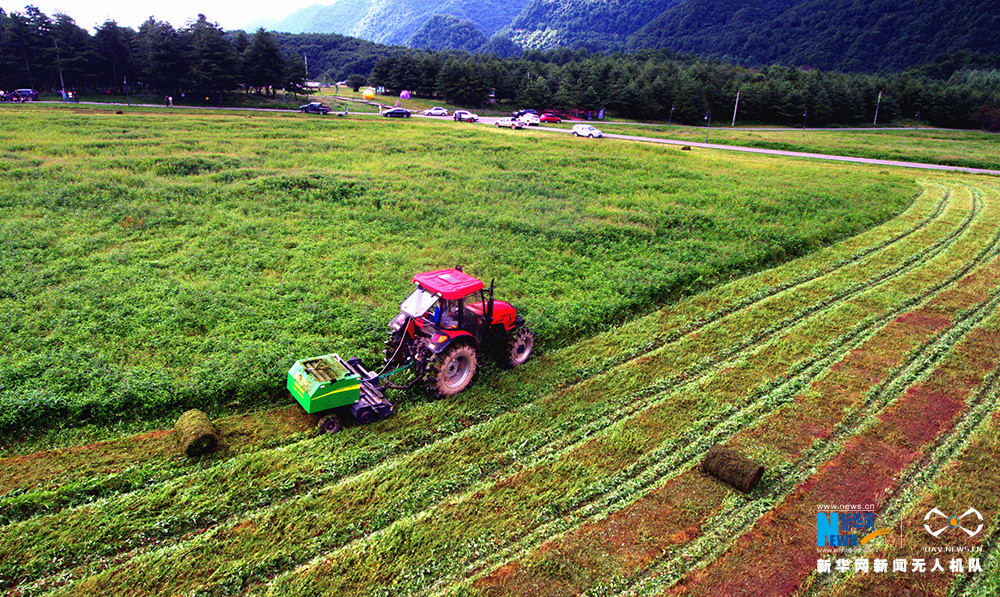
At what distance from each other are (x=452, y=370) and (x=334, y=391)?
2.38 m

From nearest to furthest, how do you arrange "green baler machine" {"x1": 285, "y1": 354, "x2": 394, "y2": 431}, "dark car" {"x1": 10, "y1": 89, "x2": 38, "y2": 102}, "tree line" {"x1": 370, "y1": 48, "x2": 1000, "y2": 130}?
"green baler machine" {"x1": 285, "y1": 354, "x2": 394, "y2": 431} → "dark car" {"x1": 10, "y1": 89, "x2": 38, "y2": 102} → "tree line" {"x1": 370, "y1": 48, "x2": 1000, "y2": 130}

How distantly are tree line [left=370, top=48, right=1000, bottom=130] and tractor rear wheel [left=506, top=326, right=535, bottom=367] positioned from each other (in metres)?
72.9

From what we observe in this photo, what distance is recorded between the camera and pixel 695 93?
256 feet

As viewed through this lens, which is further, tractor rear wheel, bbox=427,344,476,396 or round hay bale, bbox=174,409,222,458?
tractor rear wheel, bbox=427,344,476,396

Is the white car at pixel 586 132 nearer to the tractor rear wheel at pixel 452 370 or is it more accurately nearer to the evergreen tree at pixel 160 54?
the tractor rear wheel at pixel 452 370

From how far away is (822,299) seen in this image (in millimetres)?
15477

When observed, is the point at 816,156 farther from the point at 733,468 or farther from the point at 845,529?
the point at 845,529

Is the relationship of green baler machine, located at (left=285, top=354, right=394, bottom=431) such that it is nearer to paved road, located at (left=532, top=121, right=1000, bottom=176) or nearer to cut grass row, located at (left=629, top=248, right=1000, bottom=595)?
cut grass row, located at (left=629, top=248, right=1000, bottom=595)

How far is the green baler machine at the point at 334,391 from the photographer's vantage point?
922cm

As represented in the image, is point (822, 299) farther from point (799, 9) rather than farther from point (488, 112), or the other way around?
point (799, 9)

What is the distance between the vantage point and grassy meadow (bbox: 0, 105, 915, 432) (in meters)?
11.2

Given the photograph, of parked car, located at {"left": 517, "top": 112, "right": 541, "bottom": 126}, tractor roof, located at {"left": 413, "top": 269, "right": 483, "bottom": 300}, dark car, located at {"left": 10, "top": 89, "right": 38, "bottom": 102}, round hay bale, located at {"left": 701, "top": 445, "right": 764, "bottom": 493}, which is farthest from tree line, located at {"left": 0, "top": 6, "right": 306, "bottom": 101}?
round hay bale, located at {"left": 701, "top": 445, "right": 764, "bottom": 493}

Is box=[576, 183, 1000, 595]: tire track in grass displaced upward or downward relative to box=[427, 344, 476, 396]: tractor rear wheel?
downward

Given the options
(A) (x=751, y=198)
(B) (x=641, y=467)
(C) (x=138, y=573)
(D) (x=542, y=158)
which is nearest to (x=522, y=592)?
(B) (x=641, y=467)
